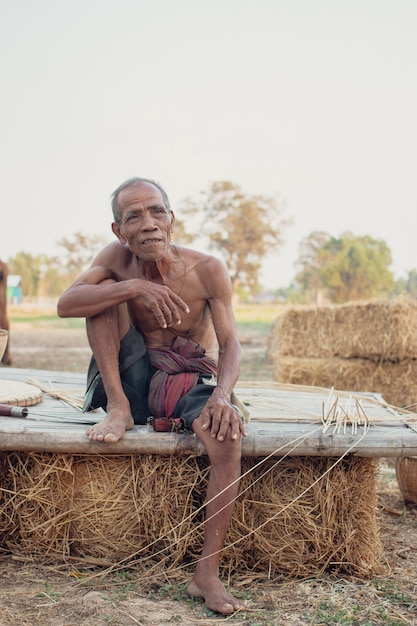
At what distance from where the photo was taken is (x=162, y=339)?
288 cm

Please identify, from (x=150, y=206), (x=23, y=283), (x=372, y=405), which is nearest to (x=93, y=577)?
(x=150, y=206)

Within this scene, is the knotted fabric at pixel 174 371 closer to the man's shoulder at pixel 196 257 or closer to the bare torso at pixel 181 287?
the bare torso at pixel 181 287

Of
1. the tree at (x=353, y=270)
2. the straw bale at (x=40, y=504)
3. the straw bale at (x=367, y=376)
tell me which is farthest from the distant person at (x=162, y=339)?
the tree at (x=353, y=270)

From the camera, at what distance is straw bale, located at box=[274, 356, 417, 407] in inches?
257

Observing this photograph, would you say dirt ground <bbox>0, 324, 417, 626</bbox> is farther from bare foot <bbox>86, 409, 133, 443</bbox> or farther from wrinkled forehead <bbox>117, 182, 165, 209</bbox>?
wrinkled forehead <bbox>117, 182, 165, 209</bbox>

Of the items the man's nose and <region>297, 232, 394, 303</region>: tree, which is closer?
the man's nose

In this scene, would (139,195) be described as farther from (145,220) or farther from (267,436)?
(267,436)

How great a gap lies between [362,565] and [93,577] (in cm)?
103

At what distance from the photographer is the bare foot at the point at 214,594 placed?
2.13 meters

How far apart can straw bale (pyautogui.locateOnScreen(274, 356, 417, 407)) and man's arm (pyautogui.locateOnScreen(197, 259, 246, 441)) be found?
4.08 metres

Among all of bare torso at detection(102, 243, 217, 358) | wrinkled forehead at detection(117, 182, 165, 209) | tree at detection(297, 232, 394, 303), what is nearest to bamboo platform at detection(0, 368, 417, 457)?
bare torso at detection(102, 243, 217, 358)

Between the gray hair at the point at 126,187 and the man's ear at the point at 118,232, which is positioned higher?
the gray hair at the point at 126,187

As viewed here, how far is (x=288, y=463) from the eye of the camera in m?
2.59

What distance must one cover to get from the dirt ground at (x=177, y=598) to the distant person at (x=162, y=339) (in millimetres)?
148
